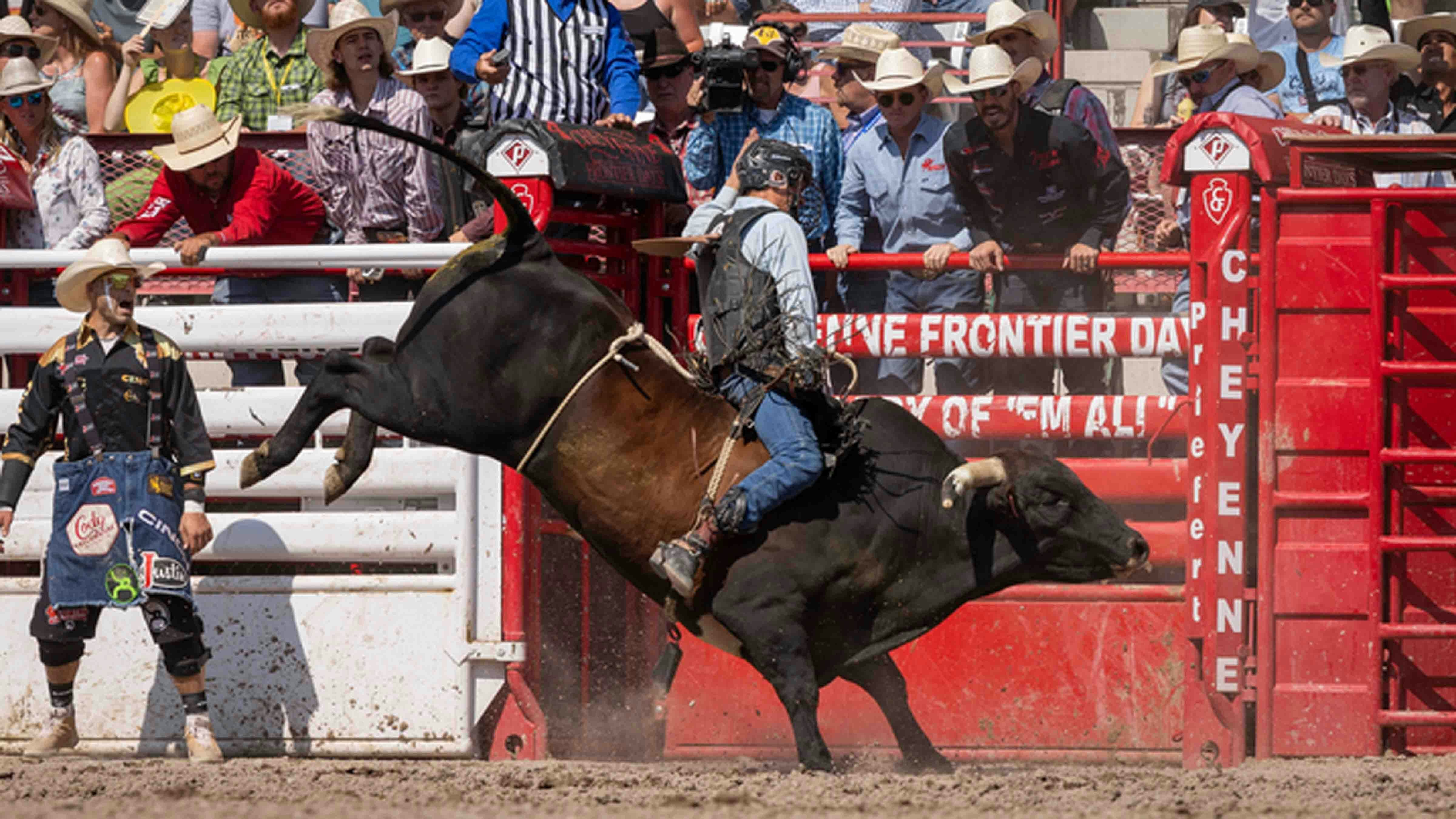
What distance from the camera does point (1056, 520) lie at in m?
5.21

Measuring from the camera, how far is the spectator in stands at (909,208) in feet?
22.1

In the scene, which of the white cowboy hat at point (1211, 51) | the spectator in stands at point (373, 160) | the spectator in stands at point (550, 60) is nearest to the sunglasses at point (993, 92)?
the white cowboy hat at point (1211, 51)

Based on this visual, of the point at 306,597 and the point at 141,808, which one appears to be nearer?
the point at 141,808

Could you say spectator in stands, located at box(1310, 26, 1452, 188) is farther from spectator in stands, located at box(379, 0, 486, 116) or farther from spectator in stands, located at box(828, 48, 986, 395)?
spectator in stands, located at box(379, 0, 486, 116)

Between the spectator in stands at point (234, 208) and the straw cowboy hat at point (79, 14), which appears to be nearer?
the spectator in stands at point (234, 208)

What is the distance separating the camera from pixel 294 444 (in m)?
5.29

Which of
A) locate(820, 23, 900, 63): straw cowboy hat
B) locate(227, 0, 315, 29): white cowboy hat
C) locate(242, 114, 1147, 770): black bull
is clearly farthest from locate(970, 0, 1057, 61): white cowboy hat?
locate(227, 0, 315, 29): white cowboy hat

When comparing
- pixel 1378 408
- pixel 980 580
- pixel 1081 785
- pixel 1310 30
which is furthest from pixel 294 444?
pixel 1310 30

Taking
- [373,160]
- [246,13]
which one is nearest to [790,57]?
[373,160]

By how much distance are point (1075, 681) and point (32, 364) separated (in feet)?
14.6

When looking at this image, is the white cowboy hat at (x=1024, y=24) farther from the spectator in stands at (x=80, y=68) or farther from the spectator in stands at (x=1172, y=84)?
the spectator in stands at (x=80, y=68)

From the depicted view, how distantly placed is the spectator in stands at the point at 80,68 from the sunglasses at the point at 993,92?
5.08 m

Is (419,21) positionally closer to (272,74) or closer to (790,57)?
(272,74)

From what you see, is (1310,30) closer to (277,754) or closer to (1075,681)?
(1075,681)
